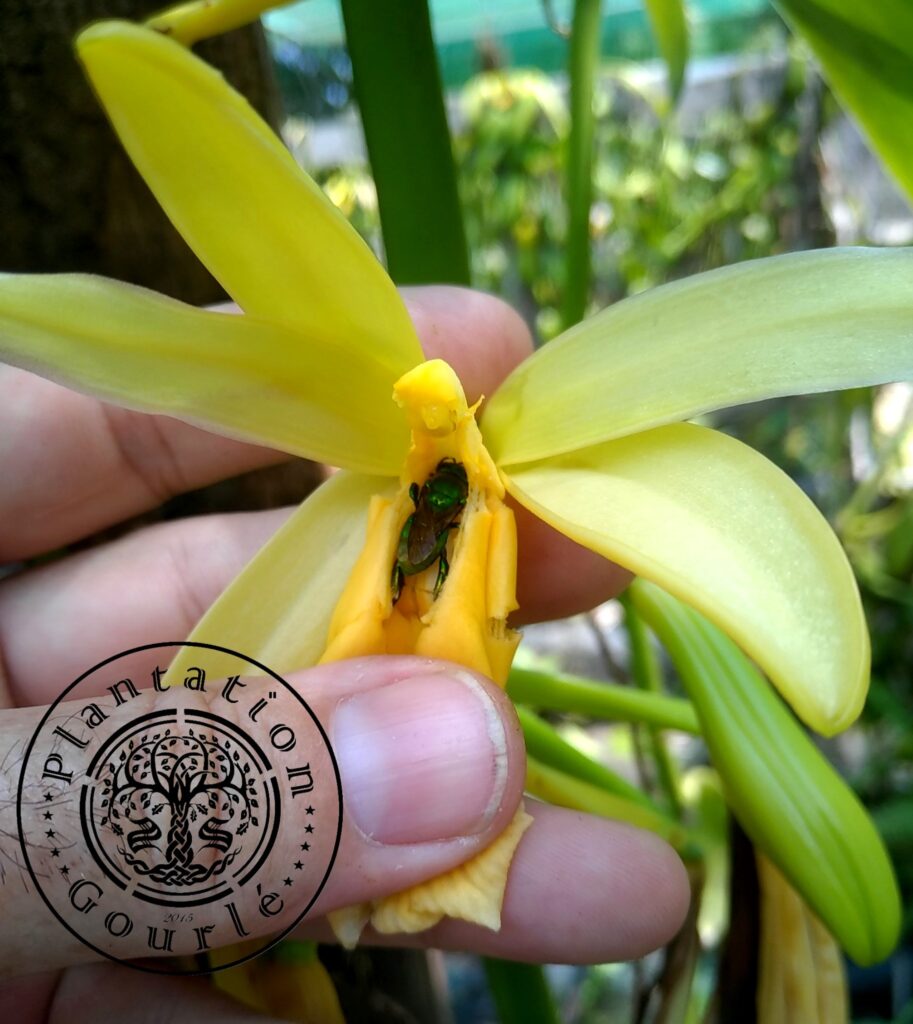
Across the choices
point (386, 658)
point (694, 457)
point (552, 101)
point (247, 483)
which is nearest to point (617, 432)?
point (694, 457)

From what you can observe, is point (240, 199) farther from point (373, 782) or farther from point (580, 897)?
point (580, 897)

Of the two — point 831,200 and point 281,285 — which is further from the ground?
point 281,285

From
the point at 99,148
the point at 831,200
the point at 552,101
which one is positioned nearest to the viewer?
the point at 99,148

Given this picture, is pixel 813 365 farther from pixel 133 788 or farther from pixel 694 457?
pixel 133 788

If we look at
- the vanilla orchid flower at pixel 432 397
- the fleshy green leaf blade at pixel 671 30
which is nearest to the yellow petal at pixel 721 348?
the vanilla orchid flower at pixel 432 397

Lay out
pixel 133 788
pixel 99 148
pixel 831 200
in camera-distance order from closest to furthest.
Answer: pixel 133 788 → pixel 99 148 → pixel 831 200

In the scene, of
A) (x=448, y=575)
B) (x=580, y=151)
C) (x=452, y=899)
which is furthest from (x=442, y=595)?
(x=580, y=151)
